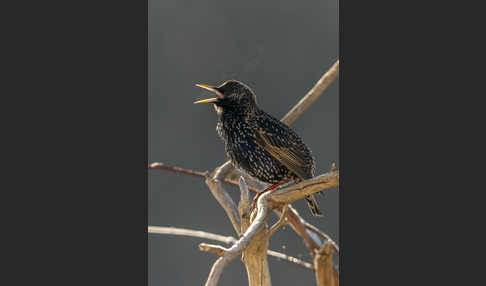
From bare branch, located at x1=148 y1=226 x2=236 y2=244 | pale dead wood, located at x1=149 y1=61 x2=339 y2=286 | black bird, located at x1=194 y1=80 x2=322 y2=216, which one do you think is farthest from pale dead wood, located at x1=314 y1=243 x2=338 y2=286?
bare branch, located at x1=148 y1=226 x2=236 y2=244

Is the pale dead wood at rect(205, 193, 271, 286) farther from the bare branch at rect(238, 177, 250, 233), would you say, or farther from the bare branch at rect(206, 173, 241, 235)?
the bare branch at rect(206, 173, 241, 235)

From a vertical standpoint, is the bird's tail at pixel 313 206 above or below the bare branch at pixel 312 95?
below

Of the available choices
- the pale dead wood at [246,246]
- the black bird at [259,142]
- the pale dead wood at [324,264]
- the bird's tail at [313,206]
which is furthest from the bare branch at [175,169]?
the pale dead wood at [324,264]

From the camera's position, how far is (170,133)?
358 cm

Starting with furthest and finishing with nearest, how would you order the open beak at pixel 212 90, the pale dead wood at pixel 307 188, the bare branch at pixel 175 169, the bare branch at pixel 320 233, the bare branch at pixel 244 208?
the bare branch at pixel 175 169, the open beak at pixel 212 90, the bare branch at pixel 320 233, the bare branch at pixel 244 208, the pale dead wood at pixel 307 188

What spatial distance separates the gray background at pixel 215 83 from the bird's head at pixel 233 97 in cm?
5

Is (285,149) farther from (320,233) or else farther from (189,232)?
(189,232)

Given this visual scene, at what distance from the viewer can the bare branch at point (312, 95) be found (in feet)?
11.2

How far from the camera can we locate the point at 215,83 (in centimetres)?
348

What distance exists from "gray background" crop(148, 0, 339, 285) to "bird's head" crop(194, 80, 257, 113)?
46mm

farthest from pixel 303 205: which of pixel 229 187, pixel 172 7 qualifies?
pixel 172 7

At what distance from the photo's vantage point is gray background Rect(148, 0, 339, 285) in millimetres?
3416

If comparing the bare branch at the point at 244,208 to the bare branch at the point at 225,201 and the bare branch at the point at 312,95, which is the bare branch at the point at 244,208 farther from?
the bare branch at the point at 312,95

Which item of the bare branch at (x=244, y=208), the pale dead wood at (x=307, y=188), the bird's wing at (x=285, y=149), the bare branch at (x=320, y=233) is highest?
the bird's wing at (x=285, y=149)
